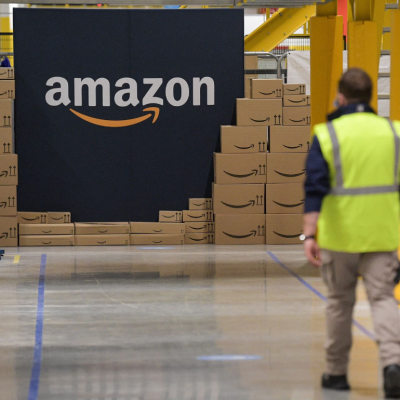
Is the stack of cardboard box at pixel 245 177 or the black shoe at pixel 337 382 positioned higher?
the stack of cardboard box at pixel 245 177

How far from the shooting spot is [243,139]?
38.0 feet

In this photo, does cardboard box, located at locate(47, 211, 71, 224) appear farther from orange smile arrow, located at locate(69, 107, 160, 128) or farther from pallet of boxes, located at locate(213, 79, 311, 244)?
pallet of boxes, located at locate(213, 79, 311, 244)

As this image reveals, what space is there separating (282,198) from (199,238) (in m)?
1.40

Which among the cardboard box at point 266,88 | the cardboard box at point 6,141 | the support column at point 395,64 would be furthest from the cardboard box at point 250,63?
the support column at point 395,64

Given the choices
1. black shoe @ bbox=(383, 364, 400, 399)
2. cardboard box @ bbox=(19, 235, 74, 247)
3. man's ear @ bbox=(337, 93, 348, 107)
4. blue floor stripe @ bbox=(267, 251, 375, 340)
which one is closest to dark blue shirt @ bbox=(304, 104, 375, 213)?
man's ear @ bbox=(337, 93, 348, 107)

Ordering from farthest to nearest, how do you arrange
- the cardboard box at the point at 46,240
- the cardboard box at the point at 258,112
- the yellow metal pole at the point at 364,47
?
1. the cardboard box at the point at 258,112
2. the cardboard box at the point at 46,240
3. the yellow metal pole at the point at 364,47

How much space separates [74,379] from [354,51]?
5148mm

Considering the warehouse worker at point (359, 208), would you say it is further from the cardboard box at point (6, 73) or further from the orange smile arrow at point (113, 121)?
the cardboard box at point (6, 73)

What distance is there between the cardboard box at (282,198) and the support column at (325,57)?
2189 millimetres

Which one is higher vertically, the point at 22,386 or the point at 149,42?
the point at 149,42

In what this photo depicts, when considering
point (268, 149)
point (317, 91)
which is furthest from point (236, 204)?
point (317, 91)

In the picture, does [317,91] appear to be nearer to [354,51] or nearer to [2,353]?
[354,51]

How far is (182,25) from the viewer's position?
39.4 ft

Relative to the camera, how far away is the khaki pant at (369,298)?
3760 millimetres
